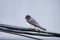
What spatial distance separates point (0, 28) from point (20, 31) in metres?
0.09

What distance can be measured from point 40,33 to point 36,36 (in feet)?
0.12

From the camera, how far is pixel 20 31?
894 millimetres

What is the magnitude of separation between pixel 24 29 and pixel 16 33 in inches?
1.6

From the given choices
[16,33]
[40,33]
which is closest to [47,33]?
[40,33]

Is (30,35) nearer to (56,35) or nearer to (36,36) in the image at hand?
(36,36)

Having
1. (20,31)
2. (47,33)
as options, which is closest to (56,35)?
(47,33)

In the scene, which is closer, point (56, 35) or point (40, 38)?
point (56, 35)

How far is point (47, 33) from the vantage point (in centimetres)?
88

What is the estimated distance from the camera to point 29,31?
90 centimetres

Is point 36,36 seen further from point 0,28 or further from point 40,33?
point 0,28

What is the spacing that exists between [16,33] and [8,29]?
0.04 meters

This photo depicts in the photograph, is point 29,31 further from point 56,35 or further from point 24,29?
point 56,35

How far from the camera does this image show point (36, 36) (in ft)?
3.05

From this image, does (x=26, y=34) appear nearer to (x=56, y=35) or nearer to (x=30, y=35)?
(x=30, y=35)
